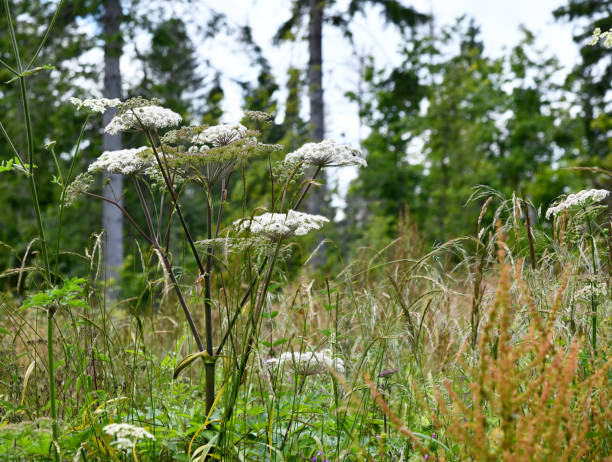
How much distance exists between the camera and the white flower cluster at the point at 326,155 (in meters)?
2.22

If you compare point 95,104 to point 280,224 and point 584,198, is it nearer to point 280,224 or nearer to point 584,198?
point 280,224

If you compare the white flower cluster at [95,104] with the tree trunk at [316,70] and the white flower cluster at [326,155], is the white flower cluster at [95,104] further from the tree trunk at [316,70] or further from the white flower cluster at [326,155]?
the tree trunk at [316,70]

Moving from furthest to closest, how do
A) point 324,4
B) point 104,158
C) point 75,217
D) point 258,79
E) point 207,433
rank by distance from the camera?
point 75,217 → point 258,79 → point 324,4 → point 104,158 → point 207,433

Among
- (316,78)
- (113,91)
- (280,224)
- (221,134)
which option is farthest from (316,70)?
(280,224)

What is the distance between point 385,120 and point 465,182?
2658 mm

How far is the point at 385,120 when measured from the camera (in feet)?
42.8

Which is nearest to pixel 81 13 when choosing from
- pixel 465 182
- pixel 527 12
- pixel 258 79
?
pixel 258 79

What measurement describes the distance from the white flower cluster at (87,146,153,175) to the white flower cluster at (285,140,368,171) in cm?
60

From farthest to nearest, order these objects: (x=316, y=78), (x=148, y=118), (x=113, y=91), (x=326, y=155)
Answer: (x=316, y=78) < (x=113, y=91) < (x=326, y=155) < (x=148, y=118)

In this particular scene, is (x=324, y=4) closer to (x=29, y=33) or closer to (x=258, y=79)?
(x=258, y=79)

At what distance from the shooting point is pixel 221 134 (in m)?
2.26

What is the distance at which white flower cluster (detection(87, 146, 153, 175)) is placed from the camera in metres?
2.14

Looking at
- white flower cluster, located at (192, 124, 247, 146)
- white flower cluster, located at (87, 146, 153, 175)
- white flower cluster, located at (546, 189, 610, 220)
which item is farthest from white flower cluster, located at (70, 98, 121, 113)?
white flower cluster, located at (546, 189, 610, 220)

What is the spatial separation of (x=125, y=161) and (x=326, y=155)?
855 millimetres
